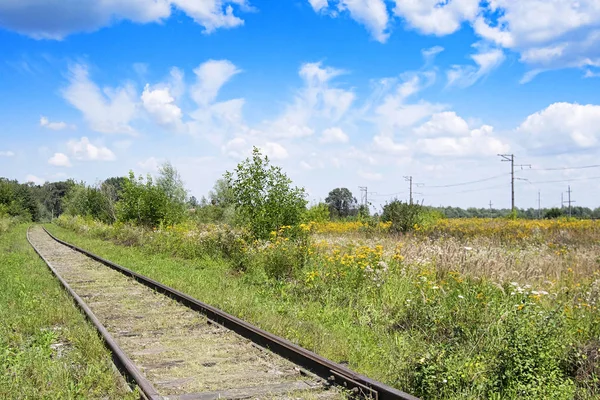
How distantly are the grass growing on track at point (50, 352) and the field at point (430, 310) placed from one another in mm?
2413

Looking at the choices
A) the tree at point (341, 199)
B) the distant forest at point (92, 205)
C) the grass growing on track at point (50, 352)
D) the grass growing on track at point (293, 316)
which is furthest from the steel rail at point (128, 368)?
the tree at point (341, 199)

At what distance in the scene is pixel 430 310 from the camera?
699cm

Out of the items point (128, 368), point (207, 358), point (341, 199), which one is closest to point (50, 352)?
point (128, 368)

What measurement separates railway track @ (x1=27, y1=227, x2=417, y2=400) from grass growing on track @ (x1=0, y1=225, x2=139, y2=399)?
22 cm

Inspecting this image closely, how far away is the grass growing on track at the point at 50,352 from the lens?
5.00 metres

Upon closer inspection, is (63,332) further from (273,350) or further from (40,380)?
(273,350)

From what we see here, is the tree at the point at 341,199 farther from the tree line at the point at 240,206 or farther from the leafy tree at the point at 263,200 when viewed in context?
the leafy tree at the point at 263,200

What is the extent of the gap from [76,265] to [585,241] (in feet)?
59.3

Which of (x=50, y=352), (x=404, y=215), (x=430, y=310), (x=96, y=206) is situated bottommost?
(x=50, y=352)

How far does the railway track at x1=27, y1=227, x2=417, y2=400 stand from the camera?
4.95 metres

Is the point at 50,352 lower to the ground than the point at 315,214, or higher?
lower

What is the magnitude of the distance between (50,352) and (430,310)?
503cm

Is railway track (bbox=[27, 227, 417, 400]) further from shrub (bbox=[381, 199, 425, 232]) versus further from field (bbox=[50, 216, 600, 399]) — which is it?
shrub (bbox=[381, 199, 425, 232])

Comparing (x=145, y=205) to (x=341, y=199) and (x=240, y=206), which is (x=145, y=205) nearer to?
(x=240, y=206)
